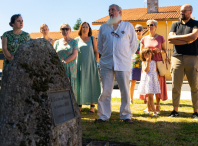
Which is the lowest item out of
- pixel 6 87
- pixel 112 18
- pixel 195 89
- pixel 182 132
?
pixel 182 132

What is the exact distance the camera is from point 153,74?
5.70 meters

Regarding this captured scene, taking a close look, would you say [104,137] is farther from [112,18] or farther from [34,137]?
[112,18]

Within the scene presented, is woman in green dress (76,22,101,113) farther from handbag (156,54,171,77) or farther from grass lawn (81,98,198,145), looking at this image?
handbag (156,54,171,77)

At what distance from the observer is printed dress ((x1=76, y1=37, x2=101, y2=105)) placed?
20.3 ft

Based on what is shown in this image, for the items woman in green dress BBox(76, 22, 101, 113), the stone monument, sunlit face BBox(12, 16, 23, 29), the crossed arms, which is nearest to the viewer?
the stone monument

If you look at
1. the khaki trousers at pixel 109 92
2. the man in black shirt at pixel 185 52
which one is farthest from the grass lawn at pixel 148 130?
the man in black shirt at pixel 185 52

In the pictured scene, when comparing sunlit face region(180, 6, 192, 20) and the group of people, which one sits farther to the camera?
sunlit face region(180, 6, 192, 20)

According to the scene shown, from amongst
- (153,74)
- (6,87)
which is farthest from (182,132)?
(6,87)

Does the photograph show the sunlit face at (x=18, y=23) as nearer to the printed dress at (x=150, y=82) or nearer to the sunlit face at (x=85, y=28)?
the sunlit face at (x=85, y=28)

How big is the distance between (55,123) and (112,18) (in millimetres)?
3161

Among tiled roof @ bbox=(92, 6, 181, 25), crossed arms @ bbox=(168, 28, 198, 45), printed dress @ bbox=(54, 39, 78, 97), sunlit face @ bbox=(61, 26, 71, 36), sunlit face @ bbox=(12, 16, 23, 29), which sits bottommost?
printed dress @ bbox=(54, 39, 78, 97)

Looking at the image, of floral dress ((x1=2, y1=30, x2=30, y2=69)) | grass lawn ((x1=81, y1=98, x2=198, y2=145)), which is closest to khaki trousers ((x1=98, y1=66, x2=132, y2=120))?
grass lawn ((x1=81, y1=98, x2=198, y2=145))

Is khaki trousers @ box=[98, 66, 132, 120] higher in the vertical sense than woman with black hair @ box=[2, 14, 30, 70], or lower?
lower

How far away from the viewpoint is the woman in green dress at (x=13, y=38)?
5.10 meters
